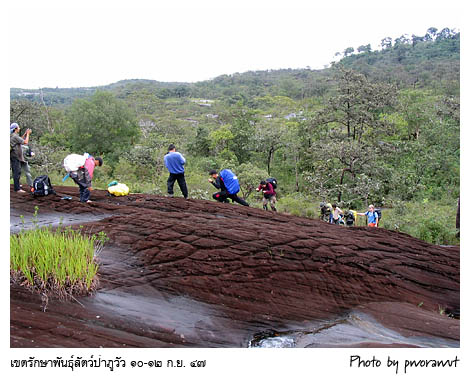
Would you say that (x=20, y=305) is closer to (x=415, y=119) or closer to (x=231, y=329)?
(x=231, y=329)

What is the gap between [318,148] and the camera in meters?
19.0

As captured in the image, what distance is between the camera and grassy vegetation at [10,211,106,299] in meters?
3.89

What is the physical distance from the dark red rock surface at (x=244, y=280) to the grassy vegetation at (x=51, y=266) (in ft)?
0.53

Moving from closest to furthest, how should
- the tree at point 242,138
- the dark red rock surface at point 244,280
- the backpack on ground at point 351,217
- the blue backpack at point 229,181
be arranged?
the dark red rock surface at point 244,280
the blue backpack at point 229,181
the backpack on ground at point 351,217
the tree at point 242,138

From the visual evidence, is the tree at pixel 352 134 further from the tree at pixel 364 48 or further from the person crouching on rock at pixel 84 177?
the tree at pixel 364 48

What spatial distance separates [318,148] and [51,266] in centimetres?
1660

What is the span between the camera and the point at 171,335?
3.69 meters

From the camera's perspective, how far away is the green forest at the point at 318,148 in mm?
16391

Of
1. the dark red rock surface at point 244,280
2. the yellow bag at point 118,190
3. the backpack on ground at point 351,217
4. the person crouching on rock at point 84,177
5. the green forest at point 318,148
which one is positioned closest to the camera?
the dark red rock surface at point 244,280

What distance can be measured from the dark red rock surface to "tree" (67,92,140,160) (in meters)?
27.1

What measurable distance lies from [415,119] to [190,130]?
71.9 feet

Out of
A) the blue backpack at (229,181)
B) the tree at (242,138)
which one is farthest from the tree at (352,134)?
the tree at (242,138)

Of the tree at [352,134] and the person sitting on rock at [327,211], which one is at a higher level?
the tree at [352,134]

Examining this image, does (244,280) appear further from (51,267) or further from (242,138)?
(242,138)
